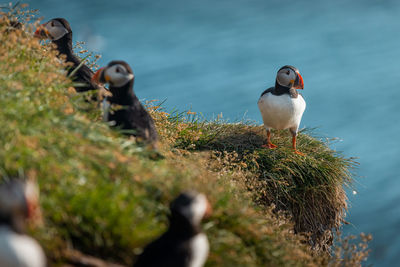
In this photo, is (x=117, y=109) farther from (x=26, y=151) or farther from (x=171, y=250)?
(x=171, y=250)

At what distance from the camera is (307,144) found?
830 centimetres

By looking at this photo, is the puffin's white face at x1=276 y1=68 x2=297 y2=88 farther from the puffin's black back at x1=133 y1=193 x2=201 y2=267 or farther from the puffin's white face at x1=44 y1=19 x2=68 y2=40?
the puffin's black back at x1=133 y1=193 x2=201 y2=267

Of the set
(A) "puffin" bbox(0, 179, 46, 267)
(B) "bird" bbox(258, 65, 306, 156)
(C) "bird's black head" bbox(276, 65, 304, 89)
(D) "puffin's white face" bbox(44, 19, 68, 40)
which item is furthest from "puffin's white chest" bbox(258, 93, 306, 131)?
(A) "puffin" bbox(0, 179, 46, 267)

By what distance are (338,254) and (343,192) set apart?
335 centimetres

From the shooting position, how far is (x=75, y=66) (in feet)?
17.7

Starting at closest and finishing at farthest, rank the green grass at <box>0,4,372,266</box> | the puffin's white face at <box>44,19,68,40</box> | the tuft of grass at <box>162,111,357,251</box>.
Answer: the green grass at <box>0,4,372,266</box> < the puffin's white face at <box>44,19,68,40</box> < the tuft of grass at <box>162,111,357,251</box>

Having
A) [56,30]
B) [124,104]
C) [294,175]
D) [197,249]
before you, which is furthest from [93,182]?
[294,175]

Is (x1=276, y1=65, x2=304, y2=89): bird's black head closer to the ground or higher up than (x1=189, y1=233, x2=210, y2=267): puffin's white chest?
higher up

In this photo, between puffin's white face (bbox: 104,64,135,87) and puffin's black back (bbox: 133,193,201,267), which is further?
puffin's white face (bbox: 104,64,135,87)

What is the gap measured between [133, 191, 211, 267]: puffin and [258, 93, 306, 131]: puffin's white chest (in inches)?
188

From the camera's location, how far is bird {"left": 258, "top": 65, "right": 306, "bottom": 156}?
23.2ft

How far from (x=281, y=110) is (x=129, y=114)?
11.8 feet

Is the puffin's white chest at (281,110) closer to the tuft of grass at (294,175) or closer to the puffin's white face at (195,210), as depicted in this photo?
the tuft of grass at (294,175)

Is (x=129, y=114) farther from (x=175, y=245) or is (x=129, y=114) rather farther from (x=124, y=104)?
(x=175, y=245)
